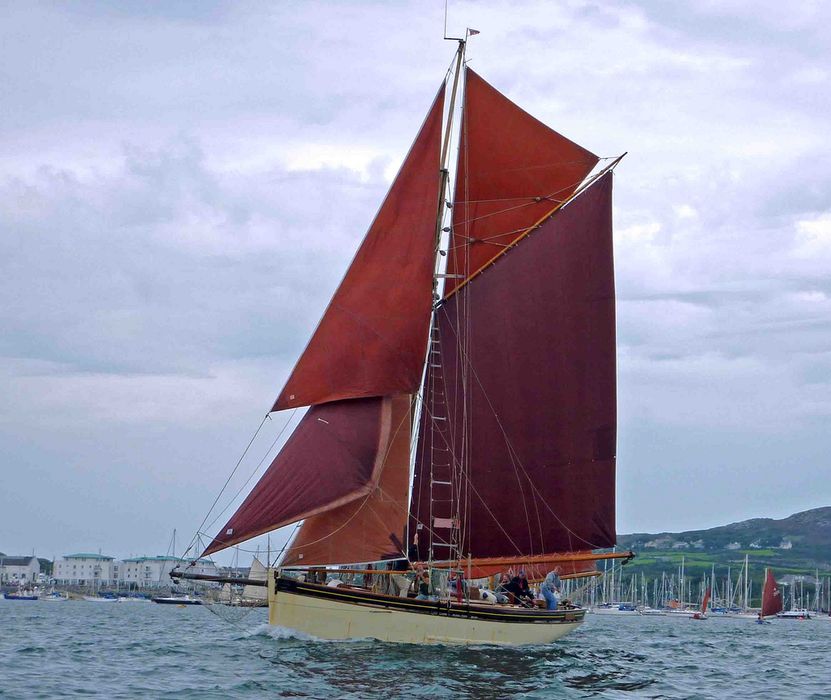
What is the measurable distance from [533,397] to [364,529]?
8703mm

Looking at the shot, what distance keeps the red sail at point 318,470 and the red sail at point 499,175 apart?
6.99 metres

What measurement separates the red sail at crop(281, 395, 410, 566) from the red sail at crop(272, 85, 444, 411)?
1496mm

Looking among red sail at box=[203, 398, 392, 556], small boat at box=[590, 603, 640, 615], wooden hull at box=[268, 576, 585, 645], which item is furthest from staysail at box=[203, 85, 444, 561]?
small boat at box=[590, 603, 640, 615]

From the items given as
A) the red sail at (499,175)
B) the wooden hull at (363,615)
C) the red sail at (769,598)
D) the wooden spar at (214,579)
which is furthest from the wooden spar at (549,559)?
the red sail at (769,598)

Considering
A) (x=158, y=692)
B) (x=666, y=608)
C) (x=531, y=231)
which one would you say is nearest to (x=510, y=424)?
(x=531, y=231)

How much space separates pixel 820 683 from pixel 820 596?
561 ft

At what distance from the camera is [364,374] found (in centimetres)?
3547

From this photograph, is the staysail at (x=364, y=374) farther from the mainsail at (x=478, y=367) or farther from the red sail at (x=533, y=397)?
the red sail at (x=533, y=397)

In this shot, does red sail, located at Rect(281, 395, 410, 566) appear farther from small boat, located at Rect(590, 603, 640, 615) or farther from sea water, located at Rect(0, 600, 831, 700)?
small boat, located at Rect(590, 603, 640, 615)

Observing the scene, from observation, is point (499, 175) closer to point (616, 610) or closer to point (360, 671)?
point (360, 671)

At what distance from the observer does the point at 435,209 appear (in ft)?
122

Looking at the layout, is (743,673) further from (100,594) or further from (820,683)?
(100,594)

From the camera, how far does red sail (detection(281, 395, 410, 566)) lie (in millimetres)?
34781

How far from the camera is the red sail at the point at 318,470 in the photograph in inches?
1330
